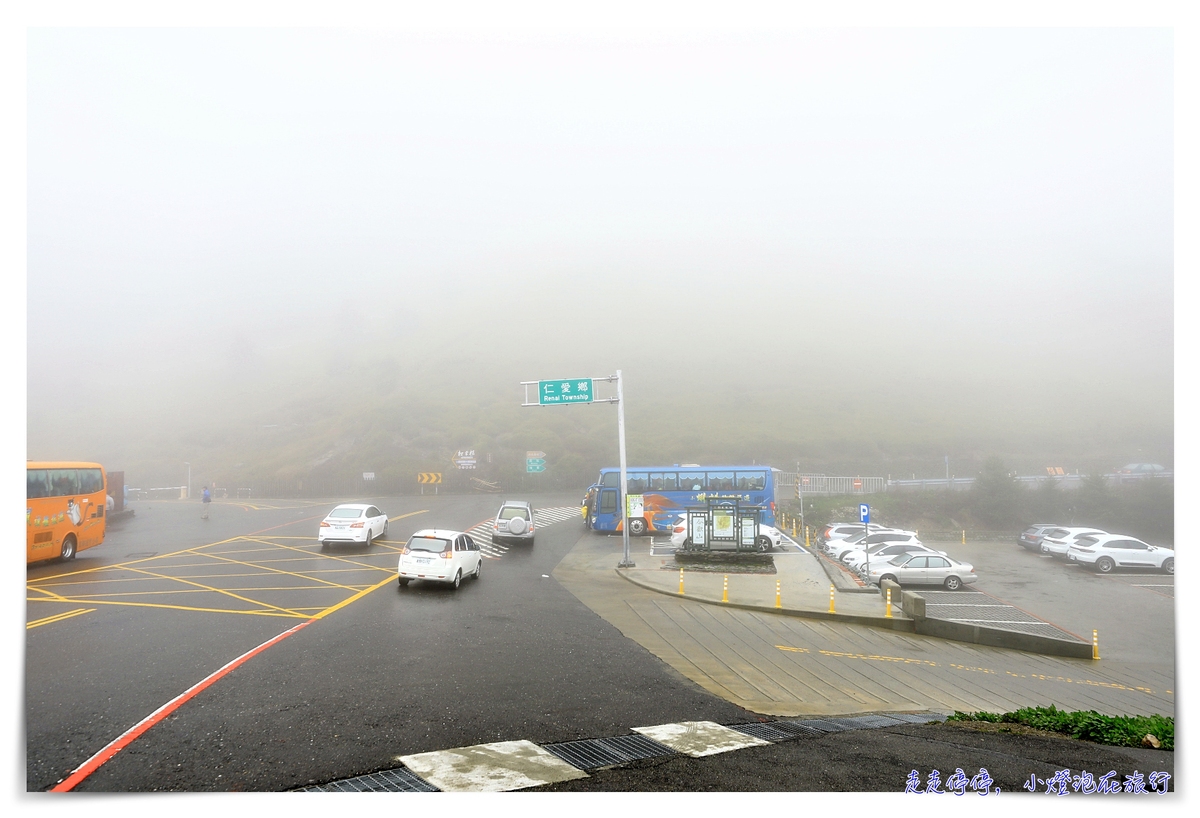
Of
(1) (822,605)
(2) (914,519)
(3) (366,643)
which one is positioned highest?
(3) (366,643)

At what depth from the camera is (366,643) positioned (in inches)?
472

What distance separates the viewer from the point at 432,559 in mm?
17422

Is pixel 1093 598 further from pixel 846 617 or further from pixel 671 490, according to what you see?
pixel 671 490

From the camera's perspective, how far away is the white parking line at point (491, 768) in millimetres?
6340

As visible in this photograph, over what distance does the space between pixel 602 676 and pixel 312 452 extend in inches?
3683

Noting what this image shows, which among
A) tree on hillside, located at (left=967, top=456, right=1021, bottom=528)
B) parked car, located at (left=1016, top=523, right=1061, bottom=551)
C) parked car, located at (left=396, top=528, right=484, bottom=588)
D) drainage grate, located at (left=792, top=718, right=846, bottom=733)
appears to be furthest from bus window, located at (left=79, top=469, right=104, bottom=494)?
tree on hillside, located at (left=967, top=456, right=1021, bottom=528)

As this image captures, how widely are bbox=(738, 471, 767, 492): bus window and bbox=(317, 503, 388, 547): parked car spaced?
18.8 metres

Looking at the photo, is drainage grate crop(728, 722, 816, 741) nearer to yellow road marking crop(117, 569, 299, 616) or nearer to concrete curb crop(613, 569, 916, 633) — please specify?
concrete curb crop(613, 569, 916, 633)

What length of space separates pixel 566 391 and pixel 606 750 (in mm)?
18183

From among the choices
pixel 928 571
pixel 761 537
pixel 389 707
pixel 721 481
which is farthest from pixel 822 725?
pixel 721 481

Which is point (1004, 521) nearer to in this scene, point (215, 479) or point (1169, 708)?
point (1169, 708)

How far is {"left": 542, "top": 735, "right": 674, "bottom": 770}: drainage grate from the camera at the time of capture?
22.6 feet

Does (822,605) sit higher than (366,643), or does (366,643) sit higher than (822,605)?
(366,643)

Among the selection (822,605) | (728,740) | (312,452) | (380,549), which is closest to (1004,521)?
(822,605)
